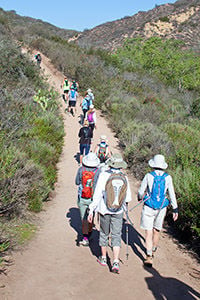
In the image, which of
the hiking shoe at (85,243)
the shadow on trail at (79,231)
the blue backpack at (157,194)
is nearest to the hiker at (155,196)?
the blue backpack at (157,194)

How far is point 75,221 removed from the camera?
681 cm

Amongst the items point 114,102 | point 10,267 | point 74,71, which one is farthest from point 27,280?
point 74,71

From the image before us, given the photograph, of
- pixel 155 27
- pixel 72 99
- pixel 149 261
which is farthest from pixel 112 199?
pixel 155 27

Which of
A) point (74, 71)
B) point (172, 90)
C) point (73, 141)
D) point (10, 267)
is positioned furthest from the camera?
point (172, 90)

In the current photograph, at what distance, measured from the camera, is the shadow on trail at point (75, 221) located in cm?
607

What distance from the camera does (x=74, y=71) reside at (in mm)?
26188

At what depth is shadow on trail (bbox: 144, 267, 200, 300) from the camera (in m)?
4.36

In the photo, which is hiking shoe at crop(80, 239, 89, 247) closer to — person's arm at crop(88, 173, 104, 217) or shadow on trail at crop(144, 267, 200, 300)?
person's arm at crop(88, 173, 104, 217)

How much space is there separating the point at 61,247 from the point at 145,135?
24.4ft

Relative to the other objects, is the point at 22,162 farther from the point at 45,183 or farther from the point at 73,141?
the point at 73,141

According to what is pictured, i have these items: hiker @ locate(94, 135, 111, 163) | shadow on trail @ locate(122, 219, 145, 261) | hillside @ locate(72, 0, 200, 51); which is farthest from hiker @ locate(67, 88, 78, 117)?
hillside @ locate(72, 0, 200, 51)

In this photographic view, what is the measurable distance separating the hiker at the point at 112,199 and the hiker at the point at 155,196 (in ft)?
1.63

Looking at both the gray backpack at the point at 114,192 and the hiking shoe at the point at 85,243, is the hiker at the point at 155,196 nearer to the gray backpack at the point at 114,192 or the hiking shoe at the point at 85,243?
the gray backpack at the point at 114,192

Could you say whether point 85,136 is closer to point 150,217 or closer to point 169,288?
point 150,217
